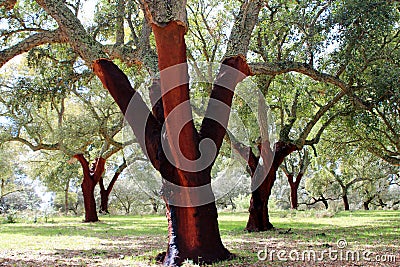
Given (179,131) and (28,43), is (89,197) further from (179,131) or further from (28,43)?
(179,131)

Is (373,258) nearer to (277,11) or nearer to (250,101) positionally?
(250,101)

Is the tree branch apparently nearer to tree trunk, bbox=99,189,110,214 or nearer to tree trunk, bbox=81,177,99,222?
tree trunk, bbox=81,177,99,222

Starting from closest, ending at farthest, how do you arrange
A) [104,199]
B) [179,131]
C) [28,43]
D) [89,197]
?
[179,131]
[28,43]
[89,197]
[104,199]

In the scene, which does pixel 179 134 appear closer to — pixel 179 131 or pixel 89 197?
pixel 179 131

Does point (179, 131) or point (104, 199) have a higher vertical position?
point (179, 131)


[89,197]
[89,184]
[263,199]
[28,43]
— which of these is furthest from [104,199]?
[28,43]

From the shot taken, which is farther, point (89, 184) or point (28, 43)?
point (89, 184)

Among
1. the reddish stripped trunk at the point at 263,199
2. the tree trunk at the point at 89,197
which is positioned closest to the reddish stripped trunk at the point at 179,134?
the reddish stripped trunk at the point at 263,199

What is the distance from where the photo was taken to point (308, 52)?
9.09 meters

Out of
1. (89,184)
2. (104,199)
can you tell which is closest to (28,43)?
(89,184)

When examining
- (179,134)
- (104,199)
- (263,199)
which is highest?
(179,134)

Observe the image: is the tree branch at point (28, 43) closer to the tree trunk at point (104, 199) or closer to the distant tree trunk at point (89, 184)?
the distant tree trunk at point (89, 184)

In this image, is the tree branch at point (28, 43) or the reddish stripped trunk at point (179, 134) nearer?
the reddish stripped trunk at point (179, 134)

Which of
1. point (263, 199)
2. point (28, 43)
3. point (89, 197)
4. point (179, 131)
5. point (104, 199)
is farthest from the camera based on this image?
point (104, 199)
